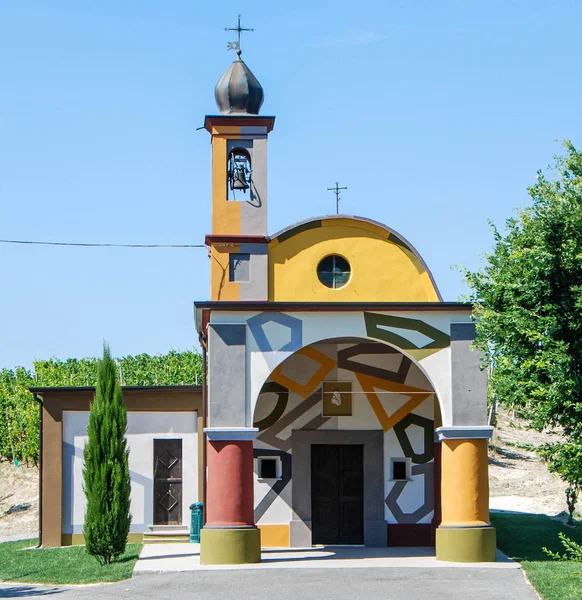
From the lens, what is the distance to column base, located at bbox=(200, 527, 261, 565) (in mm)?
17469

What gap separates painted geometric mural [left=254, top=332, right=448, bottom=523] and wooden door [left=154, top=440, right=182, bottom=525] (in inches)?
89.9

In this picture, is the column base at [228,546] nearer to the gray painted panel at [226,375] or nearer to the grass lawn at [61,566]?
the grass lawn at [61,566]

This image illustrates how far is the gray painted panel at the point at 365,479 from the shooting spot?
69.1 feet

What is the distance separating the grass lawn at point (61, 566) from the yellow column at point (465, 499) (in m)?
5.24

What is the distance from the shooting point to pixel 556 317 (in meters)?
13.1

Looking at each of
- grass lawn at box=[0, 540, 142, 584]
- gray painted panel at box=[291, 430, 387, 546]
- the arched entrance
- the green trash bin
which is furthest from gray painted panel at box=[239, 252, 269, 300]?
grass lawn at box=[0, 540, 142, 584]

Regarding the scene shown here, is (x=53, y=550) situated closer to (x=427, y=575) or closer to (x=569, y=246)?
(x=427, y=575)

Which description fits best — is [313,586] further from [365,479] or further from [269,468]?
[365,479]

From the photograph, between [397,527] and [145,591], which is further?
[397,527]

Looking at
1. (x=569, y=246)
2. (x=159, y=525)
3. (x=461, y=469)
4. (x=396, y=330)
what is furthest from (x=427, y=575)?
(x=159, y=525)

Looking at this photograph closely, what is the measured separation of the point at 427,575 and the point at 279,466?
17.9 feet

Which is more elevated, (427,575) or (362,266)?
(362,266)

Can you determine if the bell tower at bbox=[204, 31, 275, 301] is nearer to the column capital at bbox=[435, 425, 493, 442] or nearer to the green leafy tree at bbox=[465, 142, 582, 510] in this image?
the column capital at bbox=[435, 425, 493, 442]

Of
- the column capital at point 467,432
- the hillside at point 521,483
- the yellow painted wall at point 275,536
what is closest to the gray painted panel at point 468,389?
the column capital at point 467,432
